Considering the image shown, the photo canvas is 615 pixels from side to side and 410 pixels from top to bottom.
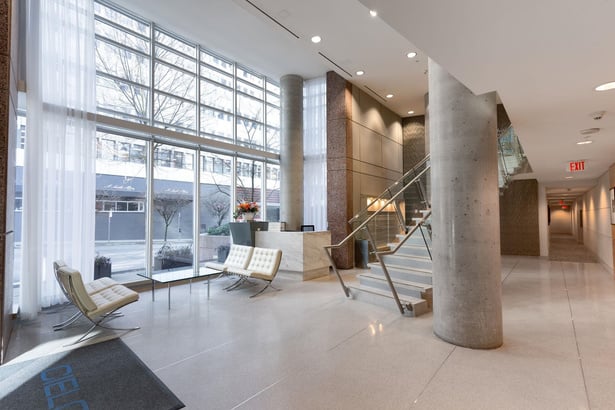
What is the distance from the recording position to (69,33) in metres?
5.51

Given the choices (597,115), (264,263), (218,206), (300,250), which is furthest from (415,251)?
(218,206)

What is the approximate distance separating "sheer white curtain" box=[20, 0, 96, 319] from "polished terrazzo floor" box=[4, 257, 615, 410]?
0.81 meters

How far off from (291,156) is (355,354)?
22.3 feet

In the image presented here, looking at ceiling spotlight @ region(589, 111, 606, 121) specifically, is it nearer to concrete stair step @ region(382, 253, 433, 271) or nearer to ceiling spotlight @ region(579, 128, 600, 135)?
ceiling spotlight @ region(579, 128, 600, 135)

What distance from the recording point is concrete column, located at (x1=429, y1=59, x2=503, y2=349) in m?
3.53

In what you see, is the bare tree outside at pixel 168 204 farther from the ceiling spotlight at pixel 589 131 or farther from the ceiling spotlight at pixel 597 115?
the ceiling spotlight at pixel 589 131

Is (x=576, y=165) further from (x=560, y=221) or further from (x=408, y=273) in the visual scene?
(x=560, y=221)

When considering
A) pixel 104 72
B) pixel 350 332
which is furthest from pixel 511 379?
pixel 104 72

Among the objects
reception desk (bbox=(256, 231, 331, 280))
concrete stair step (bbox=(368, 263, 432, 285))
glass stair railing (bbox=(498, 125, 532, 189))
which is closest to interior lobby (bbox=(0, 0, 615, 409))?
reception desk (bbox=(256, 231, 331, 280))

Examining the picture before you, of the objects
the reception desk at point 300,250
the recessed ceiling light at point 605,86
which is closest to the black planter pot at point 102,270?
the reception desk at point 300,250

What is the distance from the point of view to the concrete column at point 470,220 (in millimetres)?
3533

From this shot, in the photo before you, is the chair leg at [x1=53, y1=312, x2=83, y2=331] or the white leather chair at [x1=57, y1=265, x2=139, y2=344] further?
the chair leg at [x1=53, y1=312, x2=83, y2=331]

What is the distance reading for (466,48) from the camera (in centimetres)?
254

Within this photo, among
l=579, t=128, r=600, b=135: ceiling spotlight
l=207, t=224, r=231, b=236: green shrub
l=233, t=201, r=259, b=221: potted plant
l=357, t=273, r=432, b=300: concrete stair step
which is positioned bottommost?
l=357, t=273, r=432, b=300: concrete stair step
